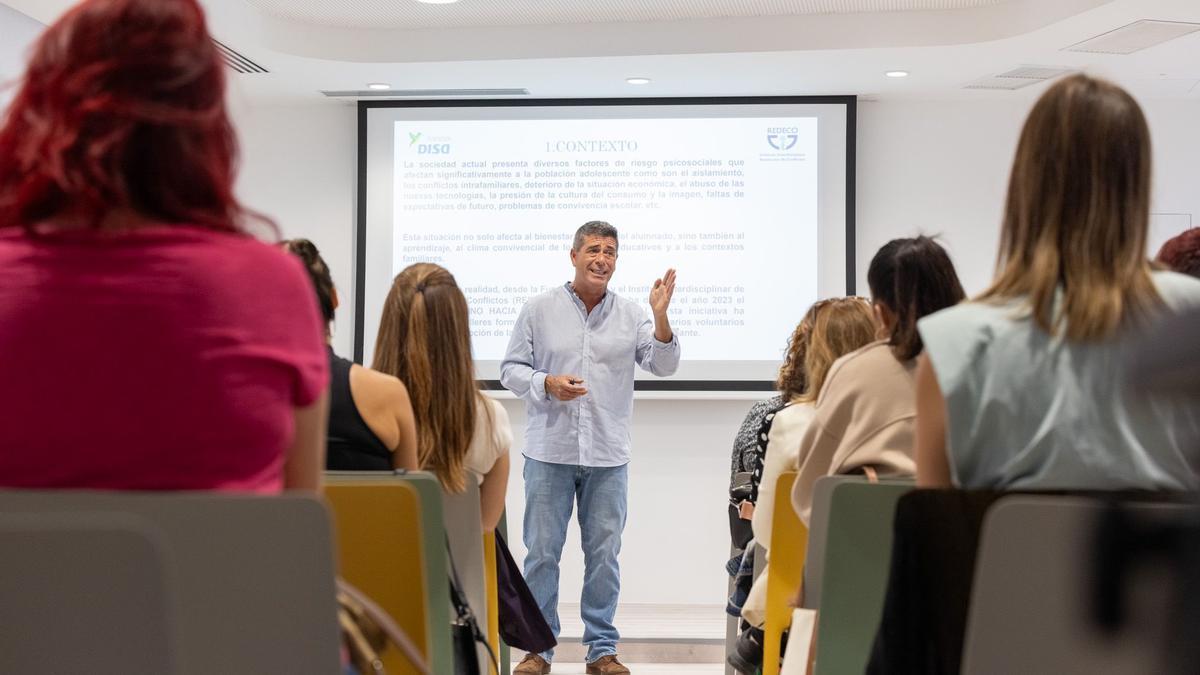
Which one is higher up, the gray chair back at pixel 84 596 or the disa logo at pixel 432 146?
the disa logo at pixel 432 146

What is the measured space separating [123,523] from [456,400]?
1.70m

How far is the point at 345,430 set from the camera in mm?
2234

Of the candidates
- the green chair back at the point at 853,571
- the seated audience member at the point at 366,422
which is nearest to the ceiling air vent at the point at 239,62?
the seated audience member at the point at 366,422

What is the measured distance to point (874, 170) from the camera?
234 inches

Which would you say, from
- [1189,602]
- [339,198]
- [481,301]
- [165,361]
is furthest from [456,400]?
[339,198]

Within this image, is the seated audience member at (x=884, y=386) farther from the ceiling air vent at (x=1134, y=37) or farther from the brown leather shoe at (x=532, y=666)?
the ceiling air vent at (x=1134, y=37)

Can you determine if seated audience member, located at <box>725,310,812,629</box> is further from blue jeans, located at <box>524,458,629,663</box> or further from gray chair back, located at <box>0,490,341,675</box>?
gray chair back, located at <box>0,490,341,675</box>

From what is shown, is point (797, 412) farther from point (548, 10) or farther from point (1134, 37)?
point (1134, 37)

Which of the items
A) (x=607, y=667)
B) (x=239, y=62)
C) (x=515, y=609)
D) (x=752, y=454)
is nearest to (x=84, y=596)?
(x=515, y=609)

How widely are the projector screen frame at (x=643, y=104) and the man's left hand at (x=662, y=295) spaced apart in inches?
37.9

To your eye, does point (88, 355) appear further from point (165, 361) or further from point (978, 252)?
point (978, 252)

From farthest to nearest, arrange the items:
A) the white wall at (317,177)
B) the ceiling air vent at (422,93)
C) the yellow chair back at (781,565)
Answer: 1. the white wall at (317,177)
2. the ceiling air vent at (422,93)
3. the yellow chair back at (781,565)

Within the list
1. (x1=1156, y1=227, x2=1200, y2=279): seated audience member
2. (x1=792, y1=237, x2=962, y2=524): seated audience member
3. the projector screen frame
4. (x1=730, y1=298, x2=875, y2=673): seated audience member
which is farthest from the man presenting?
(x1=792, y1=237, x2=962, y2=524): seated audience member

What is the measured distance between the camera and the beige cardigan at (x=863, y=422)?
2.09 m
